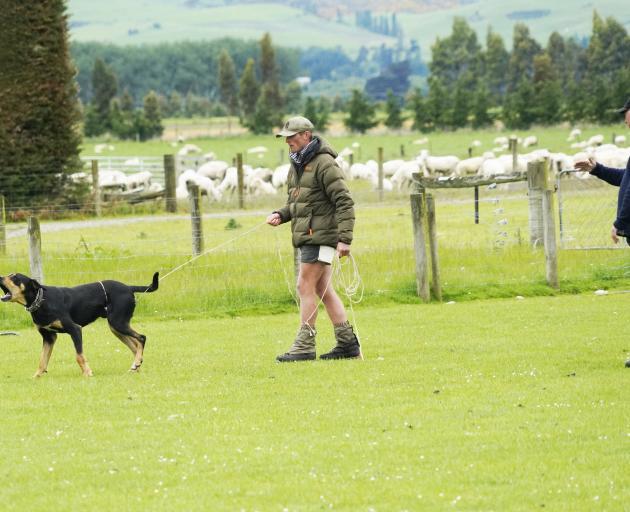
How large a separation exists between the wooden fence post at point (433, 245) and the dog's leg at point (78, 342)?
728cm

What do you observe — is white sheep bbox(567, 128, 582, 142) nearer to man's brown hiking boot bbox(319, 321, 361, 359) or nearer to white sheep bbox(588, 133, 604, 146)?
white sheep bbox(588, 133, 604, 146)

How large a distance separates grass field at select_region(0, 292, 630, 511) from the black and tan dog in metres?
0.37

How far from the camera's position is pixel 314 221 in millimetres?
13164

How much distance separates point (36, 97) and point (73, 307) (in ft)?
81.1

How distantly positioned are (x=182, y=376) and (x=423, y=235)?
6933 millimetres

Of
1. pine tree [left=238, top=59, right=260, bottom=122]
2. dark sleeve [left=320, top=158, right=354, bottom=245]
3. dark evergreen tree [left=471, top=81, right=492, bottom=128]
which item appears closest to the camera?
dark sleeve [left=320, top=158, right=354, bottom=245]

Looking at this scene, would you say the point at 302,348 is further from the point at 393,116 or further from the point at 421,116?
the point at 393,116

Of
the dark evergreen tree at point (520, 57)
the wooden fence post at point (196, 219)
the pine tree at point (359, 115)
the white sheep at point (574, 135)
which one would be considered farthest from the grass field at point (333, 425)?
the dark evergreen tree at point (520, 57)

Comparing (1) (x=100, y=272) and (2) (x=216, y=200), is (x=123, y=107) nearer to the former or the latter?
(2) (x=216, y=200)

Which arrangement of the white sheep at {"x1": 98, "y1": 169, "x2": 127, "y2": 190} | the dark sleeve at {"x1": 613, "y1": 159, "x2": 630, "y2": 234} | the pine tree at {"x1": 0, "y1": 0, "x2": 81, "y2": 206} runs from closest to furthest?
the dark sleeve at {"x1": 613, "y1": 159, "x2": 630, "y2": 234}
the pine tree at {"x1": 0, "y1": 0, "x2": 81, "y2": 206}
the white sheep at {"x1": 98, "y1": 169, "x2": 127, "y2": 190}

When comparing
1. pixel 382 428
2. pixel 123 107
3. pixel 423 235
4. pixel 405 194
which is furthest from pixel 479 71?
pixel 382 428

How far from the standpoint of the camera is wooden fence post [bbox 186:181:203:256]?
2072 centimetres

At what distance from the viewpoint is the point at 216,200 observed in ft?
138

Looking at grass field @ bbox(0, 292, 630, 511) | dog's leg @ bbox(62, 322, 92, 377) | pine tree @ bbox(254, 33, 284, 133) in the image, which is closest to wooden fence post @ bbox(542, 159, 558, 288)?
grass field @ bbox(0, 292, 630, 511)
